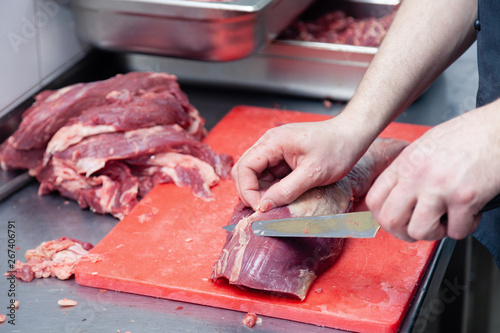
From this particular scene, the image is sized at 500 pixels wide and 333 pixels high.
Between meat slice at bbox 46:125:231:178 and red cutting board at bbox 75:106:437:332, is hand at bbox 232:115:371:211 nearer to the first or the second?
red cutting board at bbox 75:106:437:332

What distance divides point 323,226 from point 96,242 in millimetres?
946

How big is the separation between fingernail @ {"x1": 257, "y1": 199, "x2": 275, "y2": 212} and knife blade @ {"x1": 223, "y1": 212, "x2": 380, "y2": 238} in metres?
0.09

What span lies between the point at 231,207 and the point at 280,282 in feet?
2.02

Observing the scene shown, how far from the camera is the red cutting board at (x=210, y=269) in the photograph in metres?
1.94

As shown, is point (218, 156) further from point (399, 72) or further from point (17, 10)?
point (17, 10)

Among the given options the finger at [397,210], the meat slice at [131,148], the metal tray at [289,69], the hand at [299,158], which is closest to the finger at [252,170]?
the hand at [299,158]

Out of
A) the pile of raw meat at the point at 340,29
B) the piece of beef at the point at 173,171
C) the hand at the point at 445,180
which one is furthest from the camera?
the pile of raw meat at the point at 340,29

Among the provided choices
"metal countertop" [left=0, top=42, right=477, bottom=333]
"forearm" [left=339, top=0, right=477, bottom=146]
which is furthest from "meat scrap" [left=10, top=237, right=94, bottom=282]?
"forearm" [left=339, top=0, right=477, bottom=146]

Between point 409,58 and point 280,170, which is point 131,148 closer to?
point 280,170

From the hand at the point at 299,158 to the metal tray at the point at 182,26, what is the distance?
903mm

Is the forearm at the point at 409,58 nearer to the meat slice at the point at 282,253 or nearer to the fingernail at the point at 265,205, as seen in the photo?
the meat slice at the point at 282,253

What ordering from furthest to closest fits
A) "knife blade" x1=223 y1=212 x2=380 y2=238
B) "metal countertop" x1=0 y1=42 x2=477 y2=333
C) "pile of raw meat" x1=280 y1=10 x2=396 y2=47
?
"pile of raw meat" x1=280 y1=10 x2=396 y2=47, "metal countertop" x1=0 y1=42 x2=477 y2=333, "knife blade" x1=223 y1=212 x2=380 y2=238

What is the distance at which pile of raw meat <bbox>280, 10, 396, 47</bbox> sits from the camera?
3.48 metres

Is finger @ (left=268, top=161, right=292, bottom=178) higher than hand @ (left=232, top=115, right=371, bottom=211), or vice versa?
hand @ (left=232, top=115, right=371, bottom=211)
